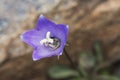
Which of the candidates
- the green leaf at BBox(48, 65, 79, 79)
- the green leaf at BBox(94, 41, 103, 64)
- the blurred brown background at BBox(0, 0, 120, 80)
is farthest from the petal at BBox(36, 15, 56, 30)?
the green leaf at BBox(94, 41, 103, 64)

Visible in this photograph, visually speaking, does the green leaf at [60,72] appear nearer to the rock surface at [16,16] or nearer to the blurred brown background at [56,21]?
the blurred brown background at [56,21]

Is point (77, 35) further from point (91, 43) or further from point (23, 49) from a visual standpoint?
point (23, 49)

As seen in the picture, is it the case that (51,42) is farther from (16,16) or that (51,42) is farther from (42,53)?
Result: (16,16)

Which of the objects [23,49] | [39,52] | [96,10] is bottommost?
[39,52]

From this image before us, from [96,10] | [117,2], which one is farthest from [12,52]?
[117,2]

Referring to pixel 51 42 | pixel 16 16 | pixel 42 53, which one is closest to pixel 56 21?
pixel 16 16
